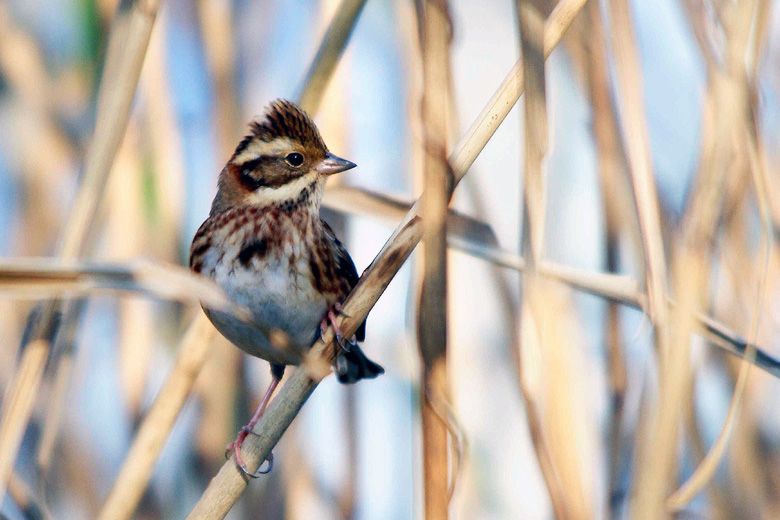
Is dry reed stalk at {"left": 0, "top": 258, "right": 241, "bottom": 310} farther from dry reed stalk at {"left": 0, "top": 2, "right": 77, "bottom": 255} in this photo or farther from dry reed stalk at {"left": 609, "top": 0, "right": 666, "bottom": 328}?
dry reed stalk at {"left": 0, "top": 2, "right": 77, "bottom": 255}

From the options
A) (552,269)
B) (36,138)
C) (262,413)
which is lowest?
(262,413)

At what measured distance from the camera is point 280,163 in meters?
2.40

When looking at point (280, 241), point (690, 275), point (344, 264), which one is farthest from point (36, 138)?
point (690, 275)

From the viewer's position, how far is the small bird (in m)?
2.25

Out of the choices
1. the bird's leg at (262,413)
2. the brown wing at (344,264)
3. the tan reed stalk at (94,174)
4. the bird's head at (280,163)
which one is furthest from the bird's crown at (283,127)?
the bird's leg at (262,413)

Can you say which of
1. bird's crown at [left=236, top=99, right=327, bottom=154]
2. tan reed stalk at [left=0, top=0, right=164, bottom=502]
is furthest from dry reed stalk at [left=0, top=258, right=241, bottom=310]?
bird's crown at [left=236, top=99, right=327, bottom=154]

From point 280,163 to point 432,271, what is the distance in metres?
1.28

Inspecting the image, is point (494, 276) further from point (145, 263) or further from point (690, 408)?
point (145, 263)

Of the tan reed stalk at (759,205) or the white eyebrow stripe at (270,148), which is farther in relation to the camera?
the white eyebrow stripe at (270,148)

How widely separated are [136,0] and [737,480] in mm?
1949

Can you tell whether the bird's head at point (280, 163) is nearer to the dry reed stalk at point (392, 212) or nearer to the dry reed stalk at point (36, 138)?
the dry reed stalk at point (392, 212)

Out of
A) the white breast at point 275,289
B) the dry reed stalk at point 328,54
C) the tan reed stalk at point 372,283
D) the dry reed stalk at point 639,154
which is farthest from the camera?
the white breast at point 275,289

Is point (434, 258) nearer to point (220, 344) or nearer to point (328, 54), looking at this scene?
point (328, 54)

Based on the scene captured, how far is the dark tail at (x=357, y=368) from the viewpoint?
249cm
